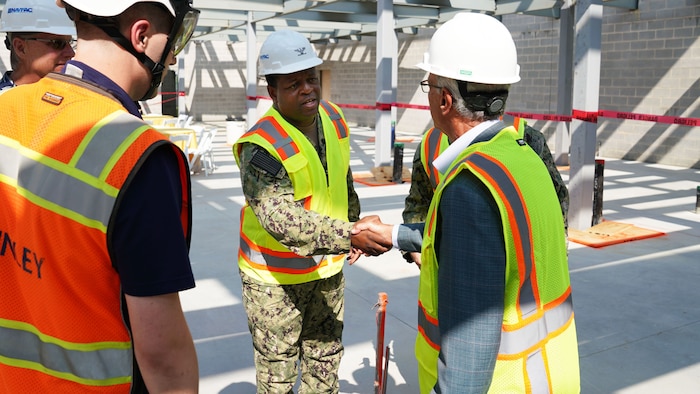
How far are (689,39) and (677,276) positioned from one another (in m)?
8.37

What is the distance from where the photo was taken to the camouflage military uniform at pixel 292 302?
2.65 metres

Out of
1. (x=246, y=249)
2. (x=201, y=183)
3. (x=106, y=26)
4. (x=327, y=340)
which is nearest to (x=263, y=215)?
(x=246, y=249)

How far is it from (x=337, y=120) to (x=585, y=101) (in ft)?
17.6

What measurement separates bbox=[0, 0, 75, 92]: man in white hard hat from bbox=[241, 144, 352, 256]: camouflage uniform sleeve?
134 cm

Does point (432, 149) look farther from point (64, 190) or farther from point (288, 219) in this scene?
point (64, 190)

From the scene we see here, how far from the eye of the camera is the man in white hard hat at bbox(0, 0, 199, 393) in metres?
1.22

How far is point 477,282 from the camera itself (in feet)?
5.21

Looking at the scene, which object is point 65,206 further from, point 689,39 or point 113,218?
point 689,39

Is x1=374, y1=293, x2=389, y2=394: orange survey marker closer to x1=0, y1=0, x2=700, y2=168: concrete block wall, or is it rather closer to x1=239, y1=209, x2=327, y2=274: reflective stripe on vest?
x1=239, y1=209, x2=327, y2=274: reflective stripe on vest

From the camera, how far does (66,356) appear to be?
4.37 ft

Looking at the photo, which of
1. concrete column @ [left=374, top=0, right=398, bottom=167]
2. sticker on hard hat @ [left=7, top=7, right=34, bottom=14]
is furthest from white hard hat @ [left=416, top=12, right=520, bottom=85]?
concrete column @ [left=374, top=0, right=398, bottom=167]

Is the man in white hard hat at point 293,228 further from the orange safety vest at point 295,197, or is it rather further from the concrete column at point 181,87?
the concrete column at point 181,87

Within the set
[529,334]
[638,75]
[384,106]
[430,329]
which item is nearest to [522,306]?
[529,334]

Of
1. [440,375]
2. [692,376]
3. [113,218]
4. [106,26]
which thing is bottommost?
[692,376]
